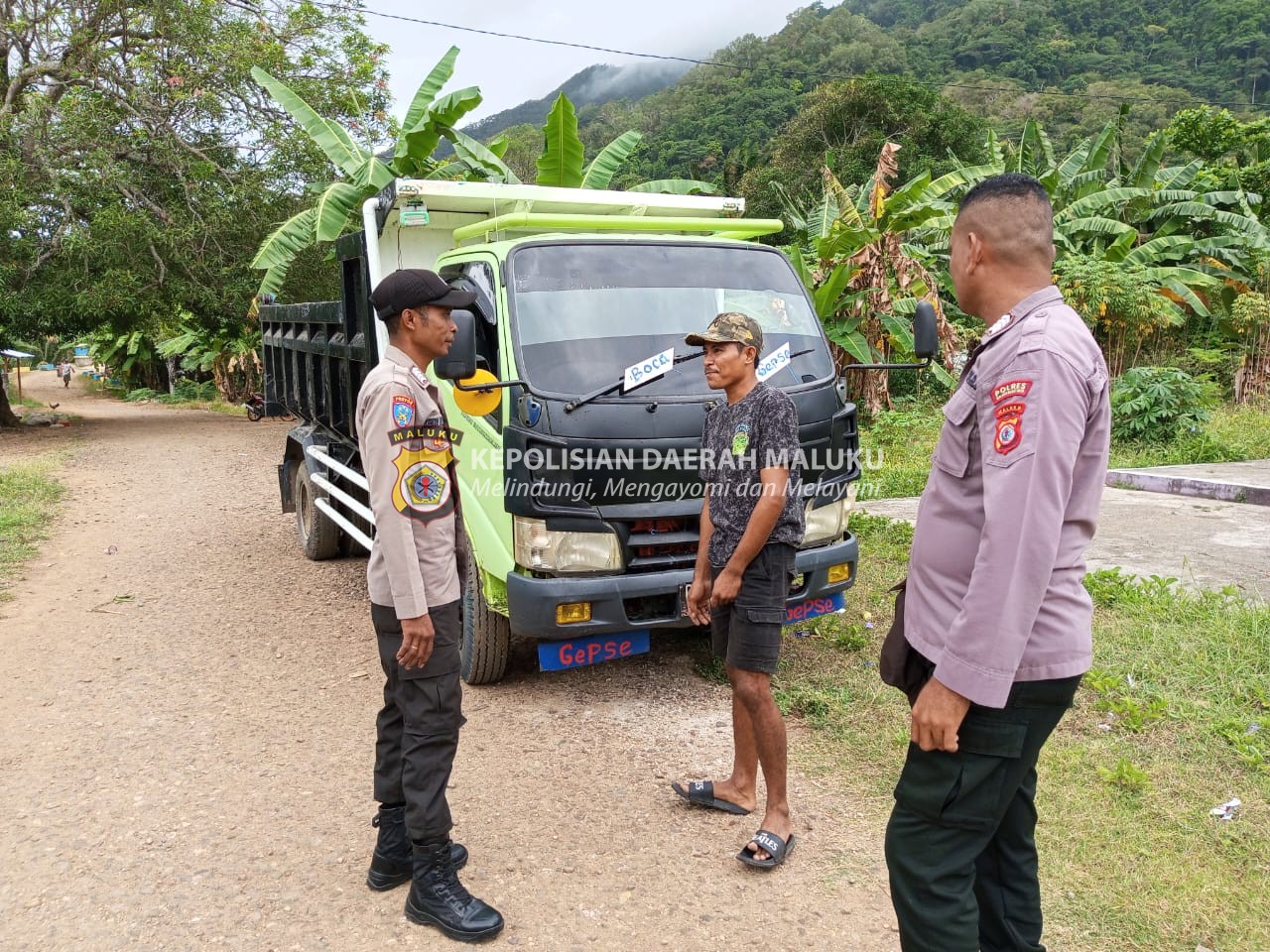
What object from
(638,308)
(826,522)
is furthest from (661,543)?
(638,308)

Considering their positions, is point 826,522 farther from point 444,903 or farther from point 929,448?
point 929,448

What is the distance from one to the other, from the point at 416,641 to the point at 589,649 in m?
1.58

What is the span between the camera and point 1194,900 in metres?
2.86

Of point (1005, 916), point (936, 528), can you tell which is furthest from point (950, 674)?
point (1005, 916)

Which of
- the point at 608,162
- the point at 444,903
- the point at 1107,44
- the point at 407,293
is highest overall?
the point at 1107,44

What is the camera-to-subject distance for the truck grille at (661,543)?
4121 mm

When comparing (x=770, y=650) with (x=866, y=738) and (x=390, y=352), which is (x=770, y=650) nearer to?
(x=866, y=738)

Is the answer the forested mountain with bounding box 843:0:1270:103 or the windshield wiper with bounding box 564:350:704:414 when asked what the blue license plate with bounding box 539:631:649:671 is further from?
the forested mountain with bounding box 843:0:1270:103

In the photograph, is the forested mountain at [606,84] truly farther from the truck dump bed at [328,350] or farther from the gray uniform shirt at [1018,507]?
the gray uniform shirt at [1018,507]

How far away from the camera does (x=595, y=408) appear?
4129 millimetres

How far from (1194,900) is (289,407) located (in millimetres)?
7170

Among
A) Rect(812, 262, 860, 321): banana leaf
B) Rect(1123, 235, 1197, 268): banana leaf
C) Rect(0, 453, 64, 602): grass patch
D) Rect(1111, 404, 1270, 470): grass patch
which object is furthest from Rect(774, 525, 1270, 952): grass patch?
Rect(1123, 235, 1197, 268): banana leaf

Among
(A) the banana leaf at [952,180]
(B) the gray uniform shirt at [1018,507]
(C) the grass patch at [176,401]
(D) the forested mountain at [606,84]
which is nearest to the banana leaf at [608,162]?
(A) the banana leaf at [952,180]

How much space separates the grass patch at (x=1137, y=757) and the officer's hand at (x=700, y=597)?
0.91 meters
